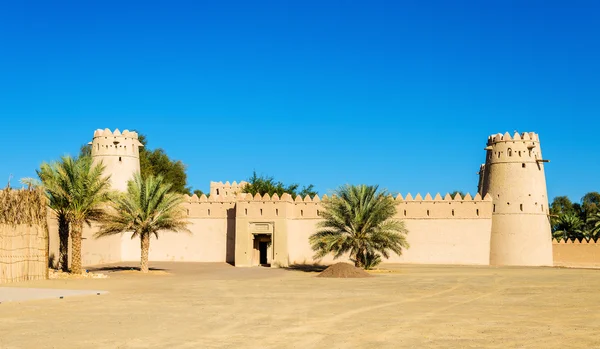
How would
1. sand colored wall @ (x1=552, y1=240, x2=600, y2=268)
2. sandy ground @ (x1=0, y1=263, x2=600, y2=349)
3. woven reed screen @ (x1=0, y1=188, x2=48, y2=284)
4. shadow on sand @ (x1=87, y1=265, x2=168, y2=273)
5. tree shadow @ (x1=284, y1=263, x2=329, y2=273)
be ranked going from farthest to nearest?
sand colored wall @ (x1=552, y1=240, x2=600, y2=268) → tree shadow @ (x1=284, y1=263, x2=329, y2=273) → shadow on sand @ (x1=87, y1=265, x2=168, y2=273) → woven reed screen @ (x1=0, y1=188, x2=48, y2=284) → sandy ground @ (x1=0, y1=263, x2=600, y2=349)

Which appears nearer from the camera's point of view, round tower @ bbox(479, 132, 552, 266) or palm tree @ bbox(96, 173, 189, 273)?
palm tree @ bbox(96, 173, 189, 273)

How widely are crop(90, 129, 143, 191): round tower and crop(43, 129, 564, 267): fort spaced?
2.0 inches

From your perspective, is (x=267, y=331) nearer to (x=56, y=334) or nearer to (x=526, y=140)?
(x=56, y=334)

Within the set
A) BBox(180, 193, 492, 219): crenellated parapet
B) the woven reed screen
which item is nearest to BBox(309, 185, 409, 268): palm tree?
BBox(180, 193, 492, 219): crenellated parapet

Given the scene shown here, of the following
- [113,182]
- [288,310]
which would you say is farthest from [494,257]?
[288,310]

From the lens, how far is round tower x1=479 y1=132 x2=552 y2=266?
103ft

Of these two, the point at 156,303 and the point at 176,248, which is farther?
the point at 176,248

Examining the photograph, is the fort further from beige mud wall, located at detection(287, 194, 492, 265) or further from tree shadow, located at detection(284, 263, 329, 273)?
tree shadow, located at detection(284, 263, 329, 273)

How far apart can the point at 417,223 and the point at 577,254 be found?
10363 millimetres

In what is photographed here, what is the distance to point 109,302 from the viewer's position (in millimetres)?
14180

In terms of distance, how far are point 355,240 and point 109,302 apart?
13.7 m

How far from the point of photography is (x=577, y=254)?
3544 cm

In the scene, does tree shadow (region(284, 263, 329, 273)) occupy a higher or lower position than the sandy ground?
lower

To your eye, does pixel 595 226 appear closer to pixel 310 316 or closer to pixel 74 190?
pixel 74 190
